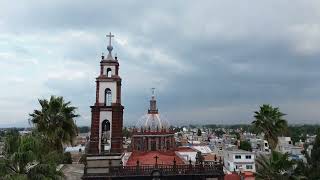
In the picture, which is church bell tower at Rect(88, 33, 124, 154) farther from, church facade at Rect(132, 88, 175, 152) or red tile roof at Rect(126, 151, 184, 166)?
church facade at Rect(132, 88, 175, 152)

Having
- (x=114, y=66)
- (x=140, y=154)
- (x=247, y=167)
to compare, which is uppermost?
(x=114, y=66)

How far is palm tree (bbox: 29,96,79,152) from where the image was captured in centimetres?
2714

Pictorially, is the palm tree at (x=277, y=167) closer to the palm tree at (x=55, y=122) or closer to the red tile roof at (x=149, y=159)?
the red tile roof at (x=149, y=159)

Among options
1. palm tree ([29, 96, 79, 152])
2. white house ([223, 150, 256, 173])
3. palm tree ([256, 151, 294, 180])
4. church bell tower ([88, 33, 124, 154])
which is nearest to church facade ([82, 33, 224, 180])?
church bell tower ([88, 33, 124, 154])

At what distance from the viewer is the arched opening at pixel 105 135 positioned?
1220 inches

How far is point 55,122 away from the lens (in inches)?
1086

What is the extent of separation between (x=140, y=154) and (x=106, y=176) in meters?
5.93

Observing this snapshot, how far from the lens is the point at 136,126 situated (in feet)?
137

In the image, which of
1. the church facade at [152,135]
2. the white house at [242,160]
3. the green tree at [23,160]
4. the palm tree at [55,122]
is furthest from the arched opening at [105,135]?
the white house at [242,160]

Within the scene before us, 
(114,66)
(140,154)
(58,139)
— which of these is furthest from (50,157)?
(140,154)

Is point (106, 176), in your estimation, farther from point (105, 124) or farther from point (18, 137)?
point (18, 137)

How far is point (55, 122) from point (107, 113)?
188 inches

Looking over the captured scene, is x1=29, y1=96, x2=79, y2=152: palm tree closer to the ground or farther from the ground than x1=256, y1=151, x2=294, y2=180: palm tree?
farther from the ground

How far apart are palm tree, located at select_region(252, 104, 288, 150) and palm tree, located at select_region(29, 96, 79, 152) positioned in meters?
16.8
